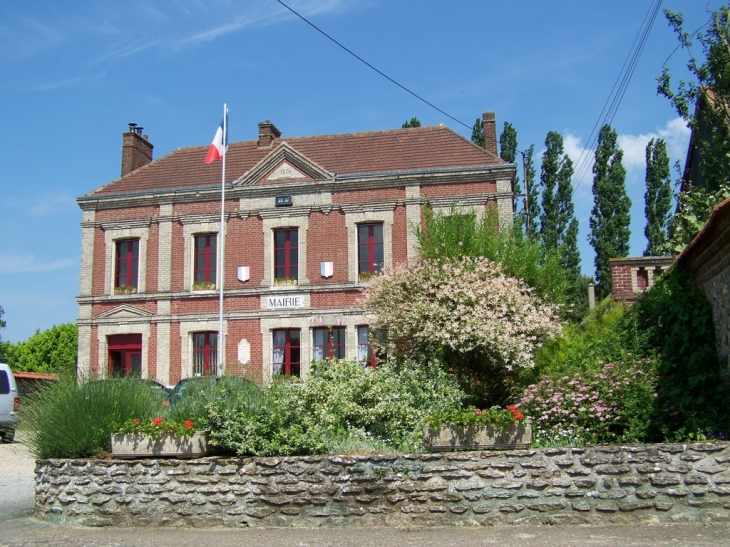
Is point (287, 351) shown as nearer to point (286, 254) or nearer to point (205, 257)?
point (286, 254)

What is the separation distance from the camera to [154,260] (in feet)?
75.6

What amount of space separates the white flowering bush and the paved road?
4.47 meters

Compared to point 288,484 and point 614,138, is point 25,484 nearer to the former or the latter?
point 288,484

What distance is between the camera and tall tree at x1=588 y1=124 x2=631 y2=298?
29.8m

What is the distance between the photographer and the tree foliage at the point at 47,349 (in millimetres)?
37594

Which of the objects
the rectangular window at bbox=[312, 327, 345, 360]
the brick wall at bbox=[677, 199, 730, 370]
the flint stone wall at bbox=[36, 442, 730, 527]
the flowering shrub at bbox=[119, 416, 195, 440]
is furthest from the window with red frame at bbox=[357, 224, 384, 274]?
the flint stone wall at bbox=[36, 442, 730, 527]

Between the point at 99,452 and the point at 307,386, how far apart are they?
2622 mm

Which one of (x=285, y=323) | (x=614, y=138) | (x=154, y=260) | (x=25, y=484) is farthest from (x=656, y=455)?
(x=614, y=138)

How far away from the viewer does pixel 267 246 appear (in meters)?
22.3

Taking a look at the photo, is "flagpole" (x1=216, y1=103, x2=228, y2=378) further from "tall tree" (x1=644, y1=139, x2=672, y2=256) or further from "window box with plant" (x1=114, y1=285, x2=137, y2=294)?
"tall tree" (x1=644, y1=139, x2=672, y2=256)

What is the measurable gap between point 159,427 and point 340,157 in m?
16.4

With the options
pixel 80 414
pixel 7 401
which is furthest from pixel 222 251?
pixel 80 414

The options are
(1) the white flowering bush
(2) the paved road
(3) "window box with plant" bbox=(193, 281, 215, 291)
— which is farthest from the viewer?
(3) "window box with plant" bbox=(193, 281, 215, 291)

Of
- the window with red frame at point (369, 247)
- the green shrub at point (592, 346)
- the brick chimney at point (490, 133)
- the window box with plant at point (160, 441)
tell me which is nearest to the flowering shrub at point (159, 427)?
the window box with plant at point (160, 441)
